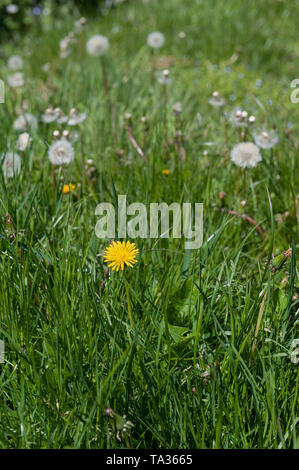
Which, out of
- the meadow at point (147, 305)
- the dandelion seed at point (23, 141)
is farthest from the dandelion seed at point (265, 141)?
the dandelion seed at point (23, 141)

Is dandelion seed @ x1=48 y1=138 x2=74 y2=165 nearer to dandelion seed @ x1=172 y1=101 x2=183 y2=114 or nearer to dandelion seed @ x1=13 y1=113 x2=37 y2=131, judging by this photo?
dandelion seed @ x1=13 y1=113 x2=37 y2=131

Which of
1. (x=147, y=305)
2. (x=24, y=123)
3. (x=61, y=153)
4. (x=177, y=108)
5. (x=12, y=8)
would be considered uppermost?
(x=12, y=8)

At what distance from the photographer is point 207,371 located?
135 centimetres

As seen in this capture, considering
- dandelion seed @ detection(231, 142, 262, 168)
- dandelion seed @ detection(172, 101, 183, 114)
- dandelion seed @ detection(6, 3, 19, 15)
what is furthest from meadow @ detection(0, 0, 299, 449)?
dandelion seed @ detection(6, 3, 19, 15)

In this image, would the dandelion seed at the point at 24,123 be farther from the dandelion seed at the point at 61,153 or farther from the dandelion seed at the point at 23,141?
the dandelion seed at the point at 61,153

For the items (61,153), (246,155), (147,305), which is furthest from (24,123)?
(147,305)

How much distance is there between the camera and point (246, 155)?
7.17 ft

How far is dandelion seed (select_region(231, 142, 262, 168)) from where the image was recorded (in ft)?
7.12

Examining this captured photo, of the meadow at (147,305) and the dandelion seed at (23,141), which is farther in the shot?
the dandelion seed at (23,141)

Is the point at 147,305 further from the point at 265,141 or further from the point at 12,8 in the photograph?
the point at 12,8

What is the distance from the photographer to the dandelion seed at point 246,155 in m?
2.17
